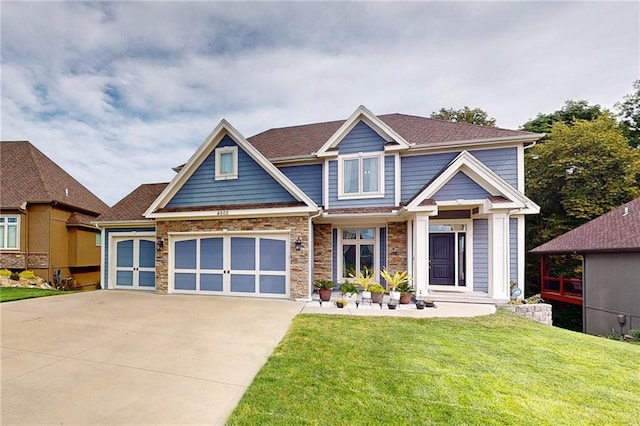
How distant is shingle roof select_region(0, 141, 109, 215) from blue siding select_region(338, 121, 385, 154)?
15.4 meters

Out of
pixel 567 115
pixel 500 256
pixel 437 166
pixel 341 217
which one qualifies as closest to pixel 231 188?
pixel 341 217

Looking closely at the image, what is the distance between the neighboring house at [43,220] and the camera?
14641 millimetres

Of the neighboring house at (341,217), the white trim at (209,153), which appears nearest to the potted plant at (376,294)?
the neighboring house at (341,217)

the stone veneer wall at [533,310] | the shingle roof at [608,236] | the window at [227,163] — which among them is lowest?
the stone veneer wall at [533,310]

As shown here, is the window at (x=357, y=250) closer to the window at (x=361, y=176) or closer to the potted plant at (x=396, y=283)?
the window at (x=361, y=176)

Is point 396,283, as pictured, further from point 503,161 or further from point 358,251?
point 503,161

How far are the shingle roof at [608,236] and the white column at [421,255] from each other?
6579 millimetres

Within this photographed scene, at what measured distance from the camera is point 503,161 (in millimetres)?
10508

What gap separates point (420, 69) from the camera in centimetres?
1269

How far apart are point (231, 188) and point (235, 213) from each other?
3.60 ft

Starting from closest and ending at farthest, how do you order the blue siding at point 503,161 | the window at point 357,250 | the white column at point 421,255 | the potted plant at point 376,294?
the potted plant at point 376,294
the white column at point 421,255
the blue siding at point 503,161
the window at point 357,250

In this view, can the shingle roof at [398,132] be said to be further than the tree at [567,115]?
No

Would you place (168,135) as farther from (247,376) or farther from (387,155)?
(247,376)

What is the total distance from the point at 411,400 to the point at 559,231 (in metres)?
19.0
